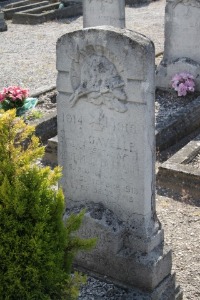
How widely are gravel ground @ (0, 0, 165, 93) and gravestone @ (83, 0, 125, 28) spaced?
56.1 inches

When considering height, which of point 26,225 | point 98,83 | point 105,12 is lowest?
point 26,225

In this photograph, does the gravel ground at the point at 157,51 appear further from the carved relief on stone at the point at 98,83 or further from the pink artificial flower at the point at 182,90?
the carved relief on stone at the point at 98,83

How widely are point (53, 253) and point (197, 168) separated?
140 inches

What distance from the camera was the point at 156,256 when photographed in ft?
15.9

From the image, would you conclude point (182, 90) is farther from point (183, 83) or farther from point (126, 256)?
point (126, 256)

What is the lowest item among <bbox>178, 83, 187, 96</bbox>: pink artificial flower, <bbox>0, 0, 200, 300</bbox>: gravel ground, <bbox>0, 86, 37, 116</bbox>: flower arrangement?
<bbox>0, 0, 200, 300</bbox>: gravel ground

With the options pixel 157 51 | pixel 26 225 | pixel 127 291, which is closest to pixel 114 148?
pixel 127 291

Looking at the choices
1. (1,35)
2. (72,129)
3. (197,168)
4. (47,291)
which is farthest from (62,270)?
(1,35)

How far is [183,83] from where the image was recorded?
9.63 m

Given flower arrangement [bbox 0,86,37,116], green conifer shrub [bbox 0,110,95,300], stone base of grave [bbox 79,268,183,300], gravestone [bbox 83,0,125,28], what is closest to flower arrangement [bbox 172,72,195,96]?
gravestone [bbox 83,0,125,28]

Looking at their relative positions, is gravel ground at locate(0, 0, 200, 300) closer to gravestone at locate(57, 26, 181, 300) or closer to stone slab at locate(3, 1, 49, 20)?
gravestone at locate(57, 26, 181, 300)

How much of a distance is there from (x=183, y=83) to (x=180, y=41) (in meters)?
0.85

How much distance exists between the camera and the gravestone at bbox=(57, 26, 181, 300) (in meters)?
4.54

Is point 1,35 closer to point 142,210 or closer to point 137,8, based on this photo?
point 137,8
